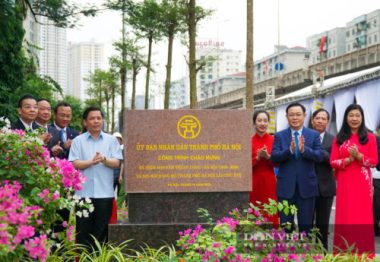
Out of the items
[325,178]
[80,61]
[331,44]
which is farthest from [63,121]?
[80,61]

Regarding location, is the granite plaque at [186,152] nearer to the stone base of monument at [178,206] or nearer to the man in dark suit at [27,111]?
the stone base of monument at [178,206]

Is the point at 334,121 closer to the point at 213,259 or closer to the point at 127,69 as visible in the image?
the point at 213,259

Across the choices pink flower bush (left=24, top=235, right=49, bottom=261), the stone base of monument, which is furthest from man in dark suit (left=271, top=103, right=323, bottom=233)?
pink flower bush (left=24, top=235, right=49, bottom=261)

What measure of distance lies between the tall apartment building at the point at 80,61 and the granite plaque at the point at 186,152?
13111 centimetres

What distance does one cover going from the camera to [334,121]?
13.2 meters

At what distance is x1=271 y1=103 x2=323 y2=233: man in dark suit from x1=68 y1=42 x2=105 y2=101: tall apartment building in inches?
5175

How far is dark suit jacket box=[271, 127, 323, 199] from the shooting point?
20.3 ft

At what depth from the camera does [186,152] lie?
6301 mm

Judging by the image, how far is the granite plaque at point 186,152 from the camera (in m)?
6.30

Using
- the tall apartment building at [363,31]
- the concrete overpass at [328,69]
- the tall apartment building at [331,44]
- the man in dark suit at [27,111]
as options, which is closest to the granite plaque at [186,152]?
the man in dark suit at [27,111]

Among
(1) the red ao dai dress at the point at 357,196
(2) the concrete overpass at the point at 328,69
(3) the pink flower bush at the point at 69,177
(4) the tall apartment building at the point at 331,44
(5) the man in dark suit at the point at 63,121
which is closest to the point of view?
(3) the pink flower bush at the point at 69,177

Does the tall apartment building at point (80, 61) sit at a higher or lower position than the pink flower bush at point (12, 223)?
higher

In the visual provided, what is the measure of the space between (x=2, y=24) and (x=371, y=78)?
23.0ft

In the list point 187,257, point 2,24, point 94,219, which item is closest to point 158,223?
point 94,219
